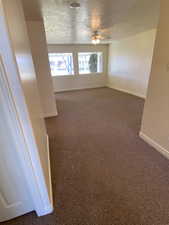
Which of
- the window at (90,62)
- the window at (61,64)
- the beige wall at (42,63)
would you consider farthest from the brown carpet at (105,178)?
the window at (90,62)

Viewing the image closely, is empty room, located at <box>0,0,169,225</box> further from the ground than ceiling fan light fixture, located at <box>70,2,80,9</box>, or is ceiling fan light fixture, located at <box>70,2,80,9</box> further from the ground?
ceiling fan light fixture, located at <box>70,2,80,9</box>

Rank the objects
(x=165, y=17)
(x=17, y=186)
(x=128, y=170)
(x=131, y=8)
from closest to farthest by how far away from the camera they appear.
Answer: (x=17, y=186), (x=165, y=17), (x=128, y=170), (x=131, y=8)

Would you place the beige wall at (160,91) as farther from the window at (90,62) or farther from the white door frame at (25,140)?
the window at (90,62)

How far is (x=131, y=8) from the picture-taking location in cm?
222

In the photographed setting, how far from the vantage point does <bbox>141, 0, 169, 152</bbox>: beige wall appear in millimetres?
1613

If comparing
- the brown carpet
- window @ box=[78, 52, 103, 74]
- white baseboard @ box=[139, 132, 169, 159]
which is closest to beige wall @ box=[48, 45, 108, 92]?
window @ box=[78, 52, 103, 74]

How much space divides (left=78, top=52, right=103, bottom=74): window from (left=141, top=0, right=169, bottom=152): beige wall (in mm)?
5160

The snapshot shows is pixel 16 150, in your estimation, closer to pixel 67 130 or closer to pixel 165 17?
pixel 67 130

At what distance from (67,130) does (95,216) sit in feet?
5.65

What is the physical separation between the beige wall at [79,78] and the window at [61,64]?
22 cm

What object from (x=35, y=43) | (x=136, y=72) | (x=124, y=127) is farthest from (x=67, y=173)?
(x=136, y=72)

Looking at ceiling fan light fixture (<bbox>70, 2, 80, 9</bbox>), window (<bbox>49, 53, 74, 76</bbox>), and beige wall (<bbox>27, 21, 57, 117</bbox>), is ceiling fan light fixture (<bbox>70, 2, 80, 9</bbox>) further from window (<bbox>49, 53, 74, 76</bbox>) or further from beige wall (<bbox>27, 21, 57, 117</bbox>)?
window (<bbox>49, 53, 74, 76</bbox>)

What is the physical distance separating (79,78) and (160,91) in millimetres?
5270

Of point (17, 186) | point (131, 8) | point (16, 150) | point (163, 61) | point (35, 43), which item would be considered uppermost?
point (131, 8)
